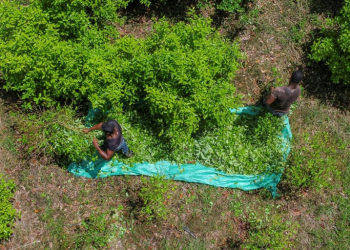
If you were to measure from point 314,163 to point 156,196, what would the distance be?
11.2ft

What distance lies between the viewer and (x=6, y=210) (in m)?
6.13

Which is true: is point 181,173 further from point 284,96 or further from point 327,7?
point 327,7

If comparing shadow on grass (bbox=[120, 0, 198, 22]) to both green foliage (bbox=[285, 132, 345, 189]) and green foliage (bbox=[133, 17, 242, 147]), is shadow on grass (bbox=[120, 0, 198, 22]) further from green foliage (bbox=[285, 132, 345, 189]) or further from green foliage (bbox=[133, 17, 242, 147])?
green foliage (bbox=[285, 132, 345, 189])

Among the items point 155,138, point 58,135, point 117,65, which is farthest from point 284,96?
point 58,135

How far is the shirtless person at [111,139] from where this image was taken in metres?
5.80

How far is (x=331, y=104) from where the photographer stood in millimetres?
7797

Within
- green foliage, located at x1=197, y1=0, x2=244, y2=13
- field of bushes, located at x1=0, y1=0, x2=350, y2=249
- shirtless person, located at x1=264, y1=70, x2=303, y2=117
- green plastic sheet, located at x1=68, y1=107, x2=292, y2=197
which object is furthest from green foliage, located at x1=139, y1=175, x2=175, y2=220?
green foliage, located at x1=197, y1=0, x2=244, y2=13

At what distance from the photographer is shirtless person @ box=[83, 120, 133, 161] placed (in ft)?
19.0

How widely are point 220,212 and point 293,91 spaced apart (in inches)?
120

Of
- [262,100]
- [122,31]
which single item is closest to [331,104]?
[262,100]

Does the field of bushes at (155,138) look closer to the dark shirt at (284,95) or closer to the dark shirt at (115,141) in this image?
the dark shirt at (284,95)

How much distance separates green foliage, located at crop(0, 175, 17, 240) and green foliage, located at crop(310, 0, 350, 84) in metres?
7.52

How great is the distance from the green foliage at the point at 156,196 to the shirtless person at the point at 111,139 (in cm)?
80

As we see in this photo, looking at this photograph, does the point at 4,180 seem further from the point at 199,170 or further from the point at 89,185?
the point at 199,170
